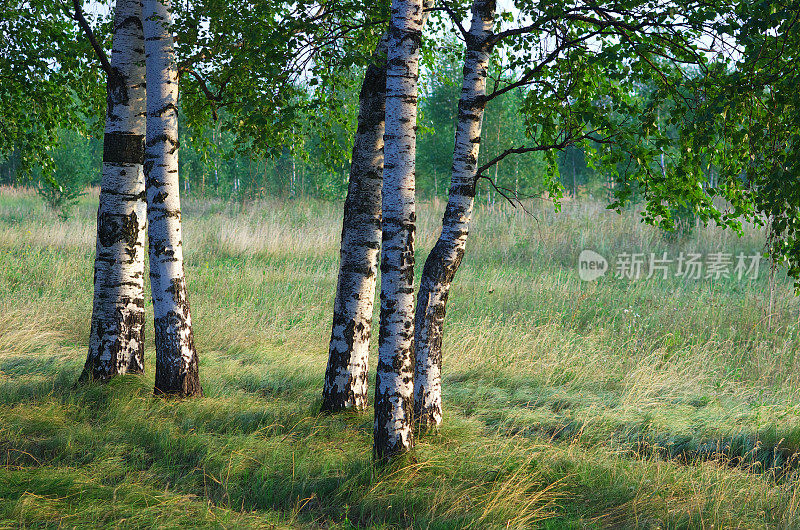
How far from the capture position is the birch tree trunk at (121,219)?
493 cm

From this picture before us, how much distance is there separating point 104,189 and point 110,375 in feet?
5.48

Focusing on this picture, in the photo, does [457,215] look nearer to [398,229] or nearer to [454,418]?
[398,229]

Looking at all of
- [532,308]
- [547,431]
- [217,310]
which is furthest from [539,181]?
[547,431]

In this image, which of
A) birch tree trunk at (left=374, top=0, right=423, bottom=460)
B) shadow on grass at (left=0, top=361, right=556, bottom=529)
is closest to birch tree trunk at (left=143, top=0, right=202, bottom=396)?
shadow on grass at (left=0, top=361, right=556, bottom=529)

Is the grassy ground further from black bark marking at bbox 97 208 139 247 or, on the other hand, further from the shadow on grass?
black bark marking at bbox 97 208 139 247

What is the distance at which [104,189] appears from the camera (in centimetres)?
493

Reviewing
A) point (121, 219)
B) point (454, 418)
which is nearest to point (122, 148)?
point (121, 219)

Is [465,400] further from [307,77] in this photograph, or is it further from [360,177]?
[307,77]

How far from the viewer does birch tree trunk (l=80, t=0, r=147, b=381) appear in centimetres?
493

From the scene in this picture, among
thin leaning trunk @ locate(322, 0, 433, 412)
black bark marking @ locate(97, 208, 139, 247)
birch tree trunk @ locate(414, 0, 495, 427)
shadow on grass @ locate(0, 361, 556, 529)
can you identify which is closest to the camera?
shadow on grass @ locate(0, 361, 556, 529)

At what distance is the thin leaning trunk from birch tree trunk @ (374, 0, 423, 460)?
1.00 meters

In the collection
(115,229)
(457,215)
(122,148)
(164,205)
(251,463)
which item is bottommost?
(251,463)

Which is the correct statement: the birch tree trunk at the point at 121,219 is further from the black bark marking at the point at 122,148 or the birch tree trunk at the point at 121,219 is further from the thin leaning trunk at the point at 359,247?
the thin leaning trunk at the point at 359,247

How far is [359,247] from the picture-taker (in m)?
4.49
